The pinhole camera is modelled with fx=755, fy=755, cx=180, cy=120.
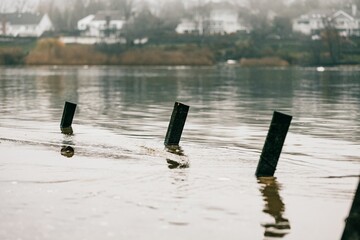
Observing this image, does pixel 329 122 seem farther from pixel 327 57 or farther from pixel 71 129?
pixel 327 57

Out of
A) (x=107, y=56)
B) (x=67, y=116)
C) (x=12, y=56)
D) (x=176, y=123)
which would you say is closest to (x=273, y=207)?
(x=176, y=123)

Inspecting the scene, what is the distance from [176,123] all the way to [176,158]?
2.40m

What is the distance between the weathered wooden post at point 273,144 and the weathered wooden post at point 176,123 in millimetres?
4858

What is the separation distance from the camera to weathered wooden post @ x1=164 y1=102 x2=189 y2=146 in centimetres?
2106

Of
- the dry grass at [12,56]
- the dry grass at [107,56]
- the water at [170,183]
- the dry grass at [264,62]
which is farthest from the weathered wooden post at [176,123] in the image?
the dry grass at [12,56]

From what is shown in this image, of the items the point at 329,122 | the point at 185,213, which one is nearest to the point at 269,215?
the point at 185,213

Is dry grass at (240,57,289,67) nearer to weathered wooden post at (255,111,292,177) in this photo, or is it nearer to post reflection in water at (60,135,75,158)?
post reflection in water at (60,135,75,158)

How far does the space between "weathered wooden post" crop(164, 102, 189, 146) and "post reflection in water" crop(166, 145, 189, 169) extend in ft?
0.75

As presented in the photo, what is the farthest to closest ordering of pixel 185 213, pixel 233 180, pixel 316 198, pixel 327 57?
1. pixel 327 57
2. pixel 233 180
3. pixel 316 198
4. pixel 185 213

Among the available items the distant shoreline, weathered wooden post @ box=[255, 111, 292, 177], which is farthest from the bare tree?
weathered wooden post @ box=[255, 111, 292, 177]

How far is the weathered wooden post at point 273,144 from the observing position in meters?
16.1

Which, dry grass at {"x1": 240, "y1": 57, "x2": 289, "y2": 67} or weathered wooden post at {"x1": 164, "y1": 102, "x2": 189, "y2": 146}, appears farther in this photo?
dry grass at {"x1": 240, "y1": 57, "x2": 289, "y2": 67}

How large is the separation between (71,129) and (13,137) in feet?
11.7

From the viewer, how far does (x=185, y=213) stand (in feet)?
41.9
